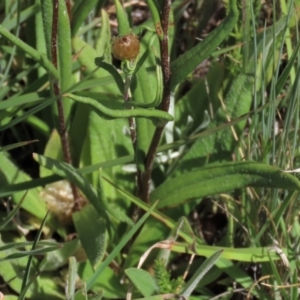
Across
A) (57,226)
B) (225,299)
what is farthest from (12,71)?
(225,299)

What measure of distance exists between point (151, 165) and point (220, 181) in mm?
159

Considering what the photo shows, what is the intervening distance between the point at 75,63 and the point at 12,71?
310 millimetres

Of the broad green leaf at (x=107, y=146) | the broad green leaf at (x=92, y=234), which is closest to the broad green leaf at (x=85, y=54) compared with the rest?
the broad green leaf at (x=107, y=146)

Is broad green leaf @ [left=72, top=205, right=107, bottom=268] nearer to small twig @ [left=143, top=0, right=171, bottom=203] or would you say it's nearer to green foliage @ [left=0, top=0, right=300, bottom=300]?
green foliage @ [left=0, top=0, right=300, bottom=300]

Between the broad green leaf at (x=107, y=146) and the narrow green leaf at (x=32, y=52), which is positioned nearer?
the narrow green leaf at (x=32, y=52)

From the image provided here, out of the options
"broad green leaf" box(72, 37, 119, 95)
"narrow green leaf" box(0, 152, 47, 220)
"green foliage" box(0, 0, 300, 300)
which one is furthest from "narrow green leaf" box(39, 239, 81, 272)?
"broad green leaf" box(72, 37, 119, 95)

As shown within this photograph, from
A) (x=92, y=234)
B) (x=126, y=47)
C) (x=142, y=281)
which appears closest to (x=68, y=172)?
(x=92, y=234)

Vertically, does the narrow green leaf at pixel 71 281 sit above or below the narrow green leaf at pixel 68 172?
below

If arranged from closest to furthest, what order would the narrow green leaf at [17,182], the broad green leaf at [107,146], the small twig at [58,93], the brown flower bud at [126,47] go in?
the brown flower bud at [126,47]
the small twig at [58,93]
the narrow green leaf at [17,182]
the broad green leaf at [107,146]

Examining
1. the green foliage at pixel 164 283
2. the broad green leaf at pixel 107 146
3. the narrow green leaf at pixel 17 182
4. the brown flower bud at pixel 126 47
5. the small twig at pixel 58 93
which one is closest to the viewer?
the brown flower bud at pixel 126 47

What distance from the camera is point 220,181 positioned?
1.18 metres

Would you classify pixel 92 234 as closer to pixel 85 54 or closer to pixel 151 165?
pixel 151 165

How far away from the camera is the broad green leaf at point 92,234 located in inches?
50.1

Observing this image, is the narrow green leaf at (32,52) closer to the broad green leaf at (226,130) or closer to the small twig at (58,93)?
the small twig at (58,93)
